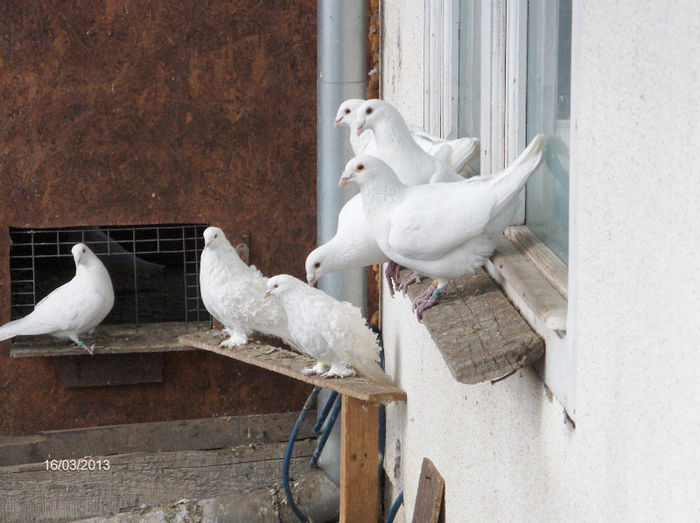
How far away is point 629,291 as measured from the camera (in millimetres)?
1130

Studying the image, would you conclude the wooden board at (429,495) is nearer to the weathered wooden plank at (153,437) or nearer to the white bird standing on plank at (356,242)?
the white bird standing on plank at (356,242)

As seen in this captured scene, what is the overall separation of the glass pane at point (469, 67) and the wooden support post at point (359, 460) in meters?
1.26

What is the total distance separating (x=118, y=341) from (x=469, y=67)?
2506 mm

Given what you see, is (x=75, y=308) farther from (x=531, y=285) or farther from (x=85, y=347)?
(x=531, y=285)

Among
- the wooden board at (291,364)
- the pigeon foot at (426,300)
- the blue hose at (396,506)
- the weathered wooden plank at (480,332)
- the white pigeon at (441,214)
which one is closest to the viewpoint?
the weathered wooden plank at (480,332)

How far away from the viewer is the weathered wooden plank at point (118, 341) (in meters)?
4.20

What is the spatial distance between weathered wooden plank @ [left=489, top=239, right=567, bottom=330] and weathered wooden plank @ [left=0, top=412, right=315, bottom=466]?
2881 mm

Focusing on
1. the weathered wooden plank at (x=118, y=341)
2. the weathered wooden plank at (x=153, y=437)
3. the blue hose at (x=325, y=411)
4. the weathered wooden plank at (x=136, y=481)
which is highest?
the weathered wooden plank at (x=118, y=341)

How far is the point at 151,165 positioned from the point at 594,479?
3283 mm

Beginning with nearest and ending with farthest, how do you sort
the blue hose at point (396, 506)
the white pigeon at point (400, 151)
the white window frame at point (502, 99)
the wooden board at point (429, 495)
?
the white window frame at point (502, 99) < the white pigeon at point (400, 151) < the wooden board at point (429, 495) < the blue hose at point (396, 506)

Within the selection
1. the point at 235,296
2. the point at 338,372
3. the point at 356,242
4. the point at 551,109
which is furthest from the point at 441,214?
the point at 235,296

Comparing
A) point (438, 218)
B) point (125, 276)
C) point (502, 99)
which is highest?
point (502, 99)

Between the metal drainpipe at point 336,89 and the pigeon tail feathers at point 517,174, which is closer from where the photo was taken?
the pigeon tail feathers at point 517,174

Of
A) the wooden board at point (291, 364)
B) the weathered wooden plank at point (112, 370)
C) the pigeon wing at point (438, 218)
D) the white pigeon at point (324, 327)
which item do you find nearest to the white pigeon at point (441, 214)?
the pigeon wing at point (438, 218)
